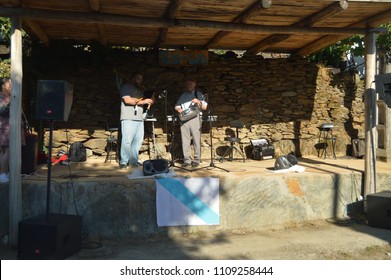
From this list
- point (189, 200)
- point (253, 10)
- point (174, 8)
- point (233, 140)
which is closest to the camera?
point (174, 8)

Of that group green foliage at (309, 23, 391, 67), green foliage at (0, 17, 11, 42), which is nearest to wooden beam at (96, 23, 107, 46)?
green foliage at (0, 17, 11, 42)

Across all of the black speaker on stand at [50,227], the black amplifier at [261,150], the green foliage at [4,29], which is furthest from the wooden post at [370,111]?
the green foliage at [4,29]

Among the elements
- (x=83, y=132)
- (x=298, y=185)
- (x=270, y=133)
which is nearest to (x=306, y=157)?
(x=270, y=133)

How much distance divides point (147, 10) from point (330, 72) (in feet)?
17.1

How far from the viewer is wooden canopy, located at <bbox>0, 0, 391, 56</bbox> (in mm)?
4770

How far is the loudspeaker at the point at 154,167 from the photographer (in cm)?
523

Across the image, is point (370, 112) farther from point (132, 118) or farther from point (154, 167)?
point (132, 118)

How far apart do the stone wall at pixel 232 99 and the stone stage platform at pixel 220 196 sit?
1476 millimetres

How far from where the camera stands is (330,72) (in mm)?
8781

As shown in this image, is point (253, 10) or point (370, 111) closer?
point (253, 10)

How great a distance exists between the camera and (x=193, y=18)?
17.6 feet

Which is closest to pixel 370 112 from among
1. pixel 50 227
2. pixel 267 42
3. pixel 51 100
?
pixel 267 42

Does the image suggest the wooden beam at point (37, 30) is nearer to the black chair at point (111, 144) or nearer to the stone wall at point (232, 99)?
the stone wall at point (232, 99)

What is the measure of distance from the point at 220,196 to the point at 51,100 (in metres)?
2.44
